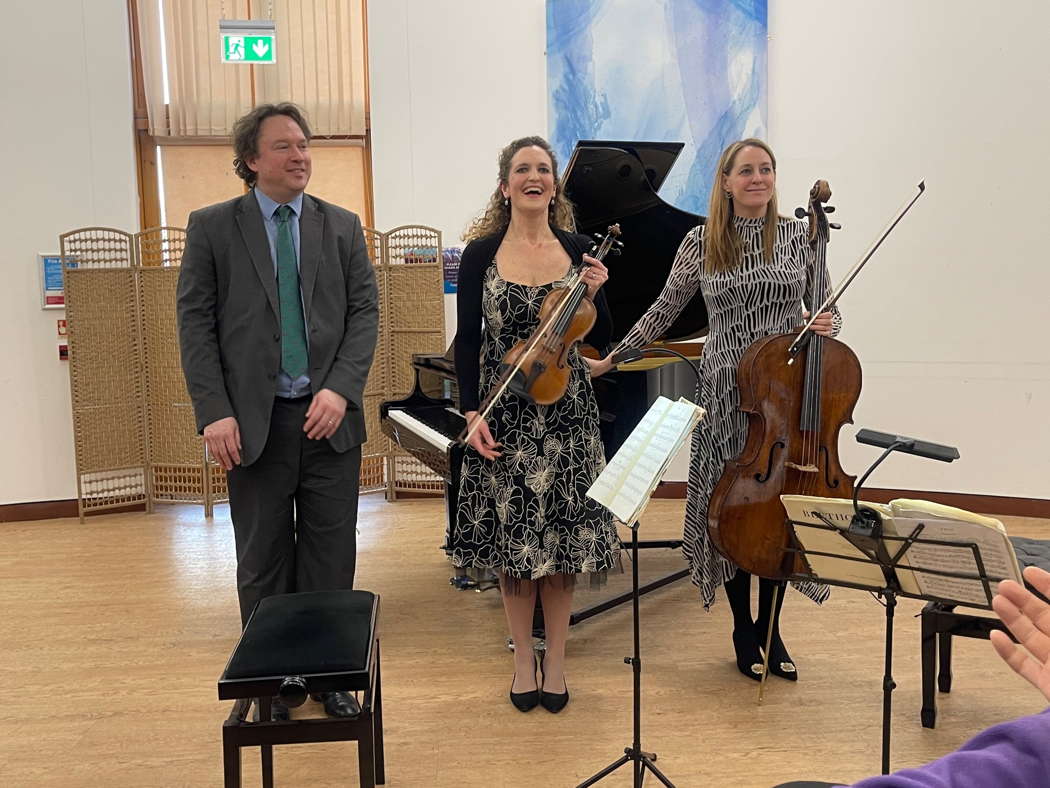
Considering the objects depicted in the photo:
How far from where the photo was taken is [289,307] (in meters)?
2.80

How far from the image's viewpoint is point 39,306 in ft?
18.7

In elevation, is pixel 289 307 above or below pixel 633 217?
below

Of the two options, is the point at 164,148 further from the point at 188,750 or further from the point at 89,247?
the point at 188,750

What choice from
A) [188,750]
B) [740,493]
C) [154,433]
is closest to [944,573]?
[740,493]

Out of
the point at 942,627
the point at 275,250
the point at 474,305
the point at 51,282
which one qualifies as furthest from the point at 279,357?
the point at 51,282

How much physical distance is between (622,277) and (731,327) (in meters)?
1.07

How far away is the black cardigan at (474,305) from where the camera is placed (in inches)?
113

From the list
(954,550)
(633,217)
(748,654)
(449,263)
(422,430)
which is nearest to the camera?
(954,550)

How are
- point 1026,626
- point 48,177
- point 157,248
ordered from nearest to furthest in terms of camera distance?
point 1026,626 → point 48,177 → point 157,248

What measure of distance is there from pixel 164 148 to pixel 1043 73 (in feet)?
17.5

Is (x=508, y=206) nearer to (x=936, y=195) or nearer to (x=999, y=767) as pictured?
(x=999, y=767)

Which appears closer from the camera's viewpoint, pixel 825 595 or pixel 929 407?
pixel 825 595

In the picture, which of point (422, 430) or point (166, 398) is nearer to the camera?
point (422, 430)

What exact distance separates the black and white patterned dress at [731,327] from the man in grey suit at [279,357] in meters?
1.13
